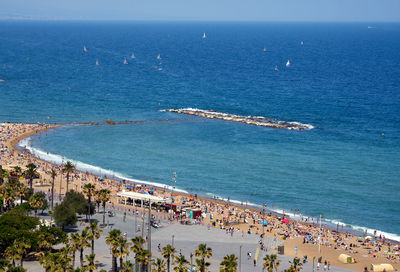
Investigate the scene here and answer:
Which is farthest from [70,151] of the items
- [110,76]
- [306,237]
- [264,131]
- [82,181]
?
[110,76]

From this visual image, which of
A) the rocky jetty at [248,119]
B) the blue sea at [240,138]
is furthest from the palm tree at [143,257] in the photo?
the rocky jetty at [248,119]

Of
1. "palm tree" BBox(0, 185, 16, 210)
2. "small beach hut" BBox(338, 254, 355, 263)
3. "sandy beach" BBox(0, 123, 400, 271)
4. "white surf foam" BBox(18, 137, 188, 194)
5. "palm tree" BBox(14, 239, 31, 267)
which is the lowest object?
"white surf foam" BBox(18, 137, 188, 194)

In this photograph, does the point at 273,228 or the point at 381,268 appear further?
the point at 273,228

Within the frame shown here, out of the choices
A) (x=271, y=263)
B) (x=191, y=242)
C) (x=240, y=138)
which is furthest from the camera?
(x=240, y=138)

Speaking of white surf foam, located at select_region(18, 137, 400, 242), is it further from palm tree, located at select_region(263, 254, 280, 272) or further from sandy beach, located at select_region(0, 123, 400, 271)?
palm tree, located at select_region(263, 254, 280, 272)

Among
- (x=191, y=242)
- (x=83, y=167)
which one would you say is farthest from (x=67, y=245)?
(x=83, y=167)

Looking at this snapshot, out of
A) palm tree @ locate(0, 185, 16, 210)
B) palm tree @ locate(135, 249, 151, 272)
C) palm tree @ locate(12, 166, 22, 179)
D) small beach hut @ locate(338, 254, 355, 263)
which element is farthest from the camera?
palm tree @ locate(12, 166, 22, 179)

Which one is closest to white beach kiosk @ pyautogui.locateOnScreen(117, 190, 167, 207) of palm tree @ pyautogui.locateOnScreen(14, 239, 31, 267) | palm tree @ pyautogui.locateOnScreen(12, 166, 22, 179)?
palm tree @ pyautogui.locateOnScreen(12, 166, 22, 179)

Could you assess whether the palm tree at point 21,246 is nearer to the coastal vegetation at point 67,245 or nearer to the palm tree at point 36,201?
the coastal vegetation at point 67,245

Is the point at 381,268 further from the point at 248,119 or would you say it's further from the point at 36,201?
the point at 248,119
